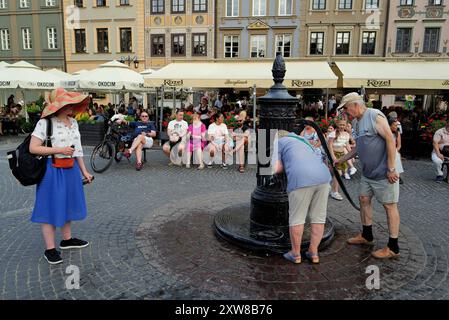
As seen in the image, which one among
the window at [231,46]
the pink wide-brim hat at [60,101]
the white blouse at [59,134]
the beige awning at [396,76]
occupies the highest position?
the window at [231,46]

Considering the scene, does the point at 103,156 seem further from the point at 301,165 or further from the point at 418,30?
the point at 418,30

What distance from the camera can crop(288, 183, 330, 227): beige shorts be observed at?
370 centimetres

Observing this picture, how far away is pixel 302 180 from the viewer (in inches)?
143

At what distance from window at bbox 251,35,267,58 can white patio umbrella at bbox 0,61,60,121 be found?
→ 61.0ft

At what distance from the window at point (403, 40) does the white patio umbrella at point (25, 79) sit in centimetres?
2533

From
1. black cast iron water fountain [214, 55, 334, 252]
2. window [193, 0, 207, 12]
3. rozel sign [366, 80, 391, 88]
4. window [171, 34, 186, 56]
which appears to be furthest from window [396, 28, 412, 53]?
black cast iron water fountain [214, 55, 334, 252]

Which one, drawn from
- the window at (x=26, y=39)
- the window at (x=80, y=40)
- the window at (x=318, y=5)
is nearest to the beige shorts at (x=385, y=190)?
the window at (x=318, y=5)

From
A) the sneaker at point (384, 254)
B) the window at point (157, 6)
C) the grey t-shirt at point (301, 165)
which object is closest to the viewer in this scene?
the grey t-shirt at point (301, 165)

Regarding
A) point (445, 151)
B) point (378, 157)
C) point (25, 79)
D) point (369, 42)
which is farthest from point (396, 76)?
point (369, 42)

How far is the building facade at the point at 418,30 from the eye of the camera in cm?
2773

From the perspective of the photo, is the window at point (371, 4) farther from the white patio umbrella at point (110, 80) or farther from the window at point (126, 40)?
the white patio umbrella at point (110, 80)

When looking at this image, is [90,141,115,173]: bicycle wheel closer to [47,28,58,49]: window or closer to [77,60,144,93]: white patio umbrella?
[77,60,144,93]: white patio umbrella

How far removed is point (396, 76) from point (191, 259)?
10.1 meters
